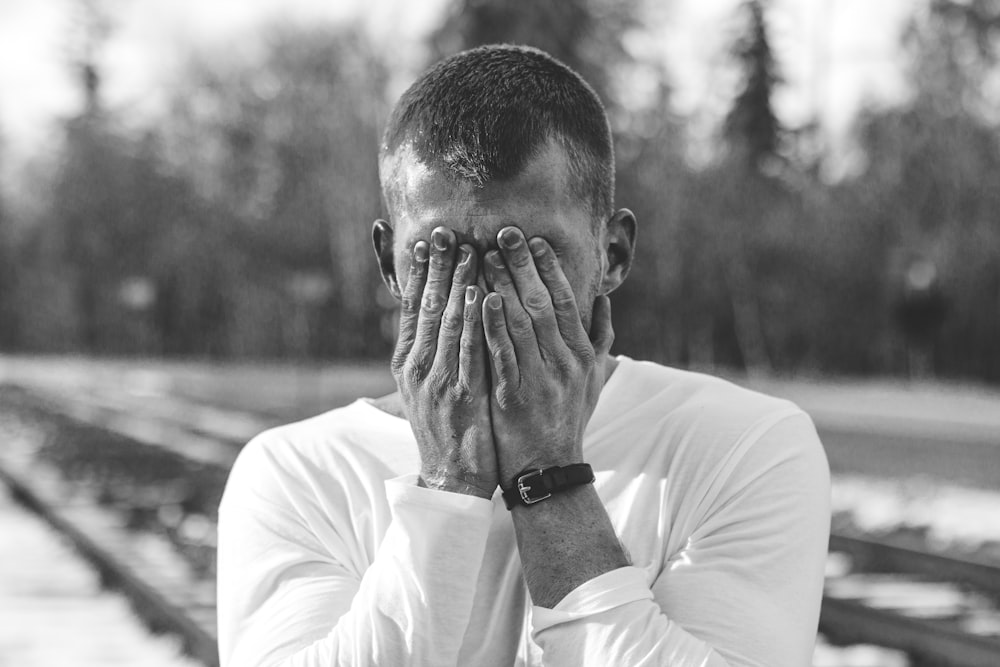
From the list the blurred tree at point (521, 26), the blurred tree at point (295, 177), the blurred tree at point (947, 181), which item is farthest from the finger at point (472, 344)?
the blurred tree at point (295, 177)

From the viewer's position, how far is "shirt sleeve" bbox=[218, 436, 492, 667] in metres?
1.70

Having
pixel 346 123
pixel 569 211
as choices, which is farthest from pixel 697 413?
pixel 346 123

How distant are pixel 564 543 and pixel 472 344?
12.1 inches

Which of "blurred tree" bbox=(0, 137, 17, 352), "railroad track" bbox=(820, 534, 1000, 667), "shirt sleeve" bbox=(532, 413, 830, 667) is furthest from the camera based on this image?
"blurred tree" bbox=(0, 137, 17, 352)

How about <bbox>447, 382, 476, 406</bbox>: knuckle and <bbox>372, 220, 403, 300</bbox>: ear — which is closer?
<bbox>447, 382, 476, 406</bbox>: knuckle

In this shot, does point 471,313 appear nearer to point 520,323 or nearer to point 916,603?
point 520,323

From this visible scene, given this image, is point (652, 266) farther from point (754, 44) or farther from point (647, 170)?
point (754, 44)

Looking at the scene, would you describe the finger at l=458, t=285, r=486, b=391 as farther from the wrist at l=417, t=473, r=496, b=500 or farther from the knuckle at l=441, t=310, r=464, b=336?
the wrist at l=417, t=473, r=496, b=500

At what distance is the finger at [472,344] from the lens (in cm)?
178

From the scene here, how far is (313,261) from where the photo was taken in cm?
5066

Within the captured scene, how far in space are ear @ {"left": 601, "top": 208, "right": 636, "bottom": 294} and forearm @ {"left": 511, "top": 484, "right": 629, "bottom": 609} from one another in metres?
0.40

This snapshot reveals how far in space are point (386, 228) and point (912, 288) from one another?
3145 cm

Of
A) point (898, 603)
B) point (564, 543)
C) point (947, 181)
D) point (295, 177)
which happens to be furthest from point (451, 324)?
point (295, 177)

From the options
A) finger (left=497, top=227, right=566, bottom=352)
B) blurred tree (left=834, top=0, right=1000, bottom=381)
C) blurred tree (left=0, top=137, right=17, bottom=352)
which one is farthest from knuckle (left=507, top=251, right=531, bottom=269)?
blurred tree (left=0, top=137, right=17, bottom=352)
